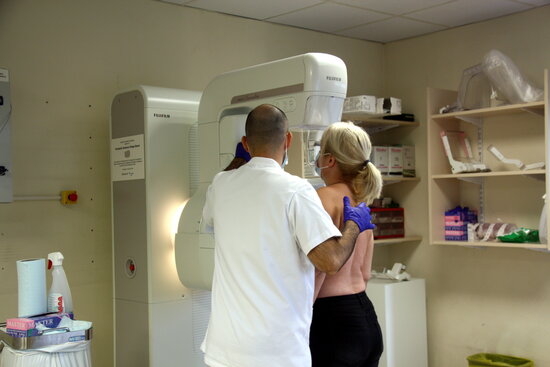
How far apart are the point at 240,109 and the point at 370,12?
150cm

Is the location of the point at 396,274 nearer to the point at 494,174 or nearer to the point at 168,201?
the point at 494,174

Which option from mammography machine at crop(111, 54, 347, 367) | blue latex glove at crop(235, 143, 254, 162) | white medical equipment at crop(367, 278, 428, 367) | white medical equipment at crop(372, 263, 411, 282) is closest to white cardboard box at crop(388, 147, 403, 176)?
white medical equipment at crop(372, 263, 411, 282)

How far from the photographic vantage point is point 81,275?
3.23 metres

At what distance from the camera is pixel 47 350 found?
234cm

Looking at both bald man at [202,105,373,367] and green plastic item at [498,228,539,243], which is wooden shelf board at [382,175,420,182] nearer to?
green plastic item at [498,228,539,243]

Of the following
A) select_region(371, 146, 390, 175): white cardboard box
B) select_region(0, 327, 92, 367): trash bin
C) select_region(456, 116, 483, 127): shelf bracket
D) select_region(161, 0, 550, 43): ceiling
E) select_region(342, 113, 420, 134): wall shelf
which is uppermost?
select_region(161, 0, 550, 43): ceiling

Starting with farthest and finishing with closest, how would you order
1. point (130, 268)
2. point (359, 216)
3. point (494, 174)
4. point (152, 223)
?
point (494, 174) < point (130, 268) < point (152, 223) < point (359, 216)

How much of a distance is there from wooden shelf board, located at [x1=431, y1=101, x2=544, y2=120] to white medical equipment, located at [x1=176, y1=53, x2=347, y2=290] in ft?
4.87

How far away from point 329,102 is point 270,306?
0.81 metres

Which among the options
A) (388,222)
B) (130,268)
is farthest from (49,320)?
(388,222)

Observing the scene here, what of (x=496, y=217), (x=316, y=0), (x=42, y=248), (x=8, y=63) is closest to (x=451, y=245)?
(x=496, y=217)

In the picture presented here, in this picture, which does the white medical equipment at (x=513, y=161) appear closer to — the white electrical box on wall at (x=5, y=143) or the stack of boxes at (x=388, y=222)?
the stack of boxes at (x=388, y=222)

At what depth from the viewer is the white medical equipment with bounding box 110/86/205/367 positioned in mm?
2840

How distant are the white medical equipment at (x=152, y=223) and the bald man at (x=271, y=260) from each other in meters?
0.76
